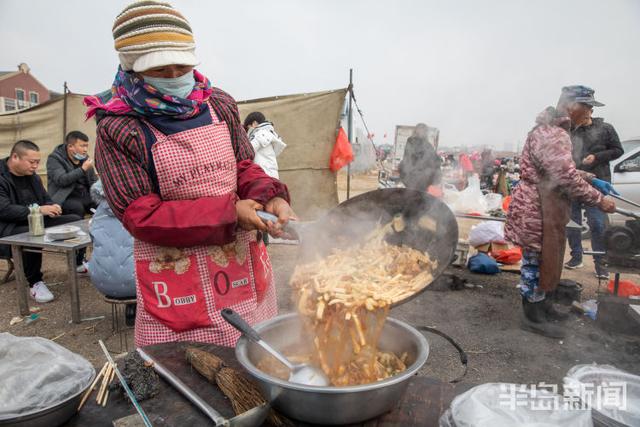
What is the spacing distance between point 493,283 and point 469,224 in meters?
5.95

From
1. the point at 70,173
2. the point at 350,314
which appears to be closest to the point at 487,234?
the point at 350,314

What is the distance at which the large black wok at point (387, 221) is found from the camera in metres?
2.25

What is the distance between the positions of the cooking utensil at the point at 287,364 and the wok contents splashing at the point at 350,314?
0.05 m

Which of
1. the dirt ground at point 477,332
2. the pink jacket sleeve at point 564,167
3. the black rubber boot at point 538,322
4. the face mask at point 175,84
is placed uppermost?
the face mask at point 175,84

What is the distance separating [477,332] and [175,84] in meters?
4.68

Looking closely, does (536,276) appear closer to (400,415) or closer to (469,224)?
(400,415)

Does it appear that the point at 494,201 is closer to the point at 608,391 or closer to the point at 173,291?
the point at 608,391

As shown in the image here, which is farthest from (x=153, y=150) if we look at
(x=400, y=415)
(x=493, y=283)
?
(x=493, y=283)

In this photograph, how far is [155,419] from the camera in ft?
4.89

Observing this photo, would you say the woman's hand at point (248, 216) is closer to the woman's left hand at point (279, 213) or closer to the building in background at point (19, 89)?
the woman's left hand at point (279, 213)

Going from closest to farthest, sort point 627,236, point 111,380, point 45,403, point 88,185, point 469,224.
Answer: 1. point 45,403
2. point 111,380
3. point 627,236
4. point 88,185
5. point 469,224

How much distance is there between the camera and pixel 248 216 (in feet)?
6.34

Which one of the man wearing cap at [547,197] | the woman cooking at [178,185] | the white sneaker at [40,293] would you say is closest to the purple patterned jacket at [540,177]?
the man wearing cap at [547,197]

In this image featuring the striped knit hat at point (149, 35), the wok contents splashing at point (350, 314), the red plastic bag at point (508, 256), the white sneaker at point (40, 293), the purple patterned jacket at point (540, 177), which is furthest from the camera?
the red plastic bag at point (508, 256)
